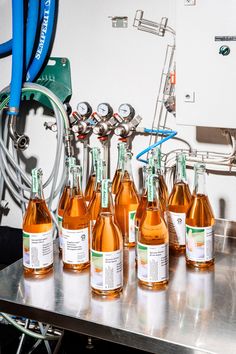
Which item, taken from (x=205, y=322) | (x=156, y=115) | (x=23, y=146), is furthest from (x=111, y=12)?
(x=205, y=322)

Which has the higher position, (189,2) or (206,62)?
(189,2)

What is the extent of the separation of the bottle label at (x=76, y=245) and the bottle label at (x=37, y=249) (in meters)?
0.04

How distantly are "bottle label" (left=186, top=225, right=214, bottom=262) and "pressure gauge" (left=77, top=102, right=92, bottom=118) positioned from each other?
2.33 feet

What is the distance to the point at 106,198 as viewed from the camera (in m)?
1.13

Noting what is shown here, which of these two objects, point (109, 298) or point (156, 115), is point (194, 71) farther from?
point (109, 298)

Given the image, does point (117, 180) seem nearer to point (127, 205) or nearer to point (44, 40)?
point (127, 205)

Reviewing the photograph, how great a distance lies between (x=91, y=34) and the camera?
1780 millimetres

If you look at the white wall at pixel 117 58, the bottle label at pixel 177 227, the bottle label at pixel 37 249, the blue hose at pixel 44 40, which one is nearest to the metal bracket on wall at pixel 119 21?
the white wall at pixel 117 58

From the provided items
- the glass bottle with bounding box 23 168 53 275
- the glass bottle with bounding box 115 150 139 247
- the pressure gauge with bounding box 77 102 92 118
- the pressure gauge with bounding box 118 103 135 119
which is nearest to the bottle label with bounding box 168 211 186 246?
the glass bottle with bounding box 115 150 139 247

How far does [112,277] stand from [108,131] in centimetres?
75

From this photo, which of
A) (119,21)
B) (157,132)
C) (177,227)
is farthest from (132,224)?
(119,21)

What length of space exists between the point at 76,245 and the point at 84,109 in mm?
695

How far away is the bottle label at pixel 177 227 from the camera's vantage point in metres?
1.32

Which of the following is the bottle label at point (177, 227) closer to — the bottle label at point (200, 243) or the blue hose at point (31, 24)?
the bottle label at point (200, 243)
